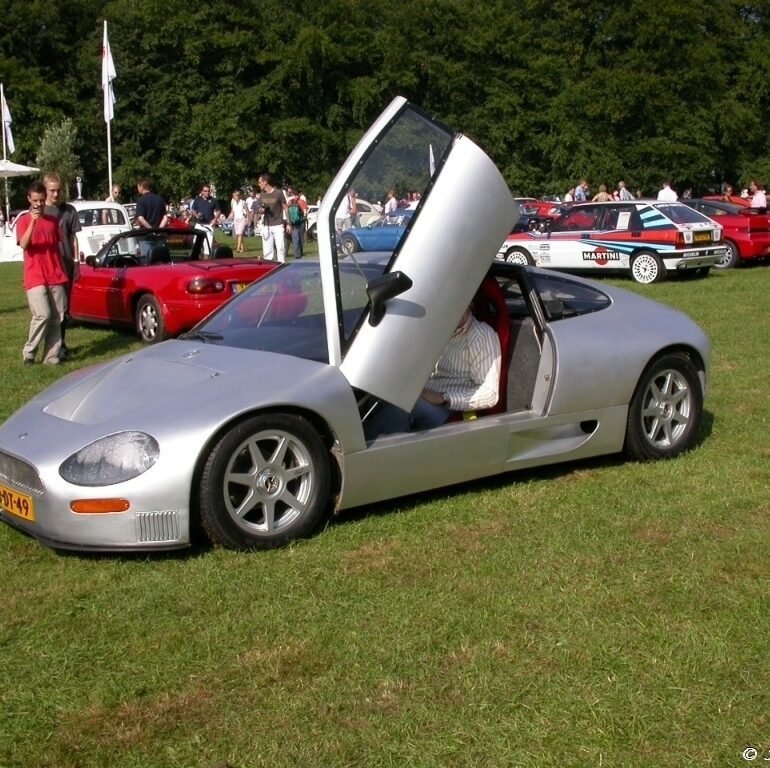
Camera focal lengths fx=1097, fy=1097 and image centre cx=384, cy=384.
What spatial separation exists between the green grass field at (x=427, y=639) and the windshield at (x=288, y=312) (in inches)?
36.8

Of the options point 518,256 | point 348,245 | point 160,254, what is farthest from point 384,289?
point 518,256

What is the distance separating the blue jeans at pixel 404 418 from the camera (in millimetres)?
5512

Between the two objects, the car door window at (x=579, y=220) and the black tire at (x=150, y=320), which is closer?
the black tire at (x=150, y=320)

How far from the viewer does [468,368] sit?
591 cm

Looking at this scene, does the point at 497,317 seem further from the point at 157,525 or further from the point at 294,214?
the point at 294,214

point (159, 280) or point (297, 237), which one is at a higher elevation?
point (297, 237)

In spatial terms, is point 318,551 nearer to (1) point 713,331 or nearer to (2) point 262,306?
(2) point 262,306

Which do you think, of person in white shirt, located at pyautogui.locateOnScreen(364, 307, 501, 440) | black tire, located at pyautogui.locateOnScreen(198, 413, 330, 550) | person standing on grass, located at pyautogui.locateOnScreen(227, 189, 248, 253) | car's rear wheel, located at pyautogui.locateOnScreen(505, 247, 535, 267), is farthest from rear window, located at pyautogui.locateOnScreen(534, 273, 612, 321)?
person standing on grass, located at pyautogui.locateOnScreen(227, 189, 248, 253)

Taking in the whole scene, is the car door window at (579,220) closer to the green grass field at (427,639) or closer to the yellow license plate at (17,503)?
the green grass field at (427,639)

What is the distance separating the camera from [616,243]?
59.7ft

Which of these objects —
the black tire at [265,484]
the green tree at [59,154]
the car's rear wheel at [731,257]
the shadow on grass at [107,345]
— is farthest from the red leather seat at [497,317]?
the green tree at [59,154]

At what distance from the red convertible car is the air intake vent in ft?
21.4

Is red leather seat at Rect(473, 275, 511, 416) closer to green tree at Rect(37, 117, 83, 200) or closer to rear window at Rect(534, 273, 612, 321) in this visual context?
rear window at Rect(534, 273, 612, 321)

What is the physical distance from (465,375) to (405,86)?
52555mm
